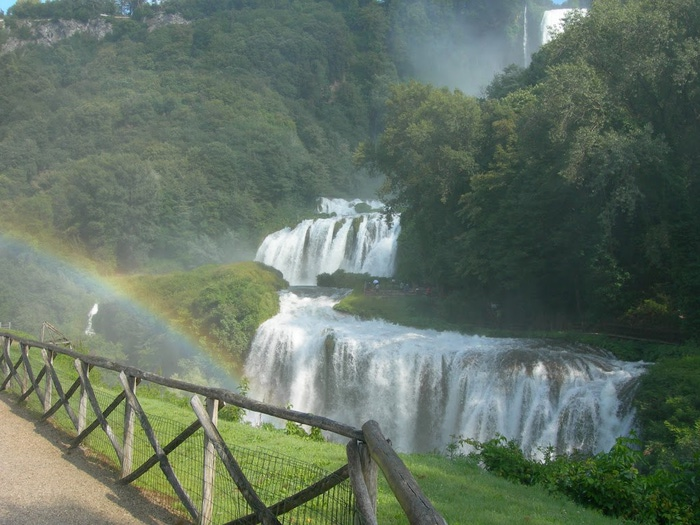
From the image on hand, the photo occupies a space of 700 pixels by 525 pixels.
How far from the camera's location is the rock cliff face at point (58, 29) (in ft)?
321

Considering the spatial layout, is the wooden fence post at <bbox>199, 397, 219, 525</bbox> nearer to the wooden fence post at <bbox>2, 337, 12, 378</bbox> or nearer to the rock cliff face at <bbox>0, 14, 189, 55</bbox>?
the wooden fence post at <bbox>2, 337, 12, 378</bbox>

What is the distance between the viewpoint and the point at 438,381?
2342cm

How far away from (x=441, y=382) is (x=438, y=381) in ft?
0.42

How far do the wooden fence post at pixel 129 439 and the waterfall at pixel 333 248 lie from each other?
33.8 meters

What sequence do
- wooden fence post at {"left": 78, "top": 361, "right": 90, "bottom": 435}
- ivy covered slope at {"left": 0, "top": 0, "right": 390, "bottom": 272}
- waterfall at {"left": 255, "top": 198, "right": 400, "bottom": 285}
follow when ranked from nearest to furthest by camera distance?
wooden fence post at {"left": 78, "top": 361, "right": 90, "bottom": 435} < waterfall at {"left": 255, "top": 198, "right": 400, "bottom": 285} < ivy covered slope at {"left": 0, "top": 0, "right": 390, "bottom": 272}

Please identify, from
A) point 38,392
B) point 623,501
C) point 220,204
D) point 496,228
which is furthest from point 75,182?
Answer: point 623,501

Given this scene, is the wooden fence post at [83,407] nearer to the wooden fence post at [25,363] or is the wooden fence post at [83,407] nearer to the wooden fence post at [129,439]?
the wooden fence post at [129,439]

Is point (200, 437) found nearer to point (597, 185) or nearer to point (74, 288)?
point (597, 185)

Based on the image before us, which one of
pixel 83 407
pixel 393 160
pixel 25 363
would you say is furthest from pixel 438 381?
pixel 393 160

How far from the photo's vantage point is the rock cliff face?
9794cm

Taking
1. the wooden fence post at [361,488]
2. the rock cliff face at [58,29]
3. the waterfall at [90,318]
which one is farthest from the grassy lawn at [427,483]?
the rock cliff face at [58,29]

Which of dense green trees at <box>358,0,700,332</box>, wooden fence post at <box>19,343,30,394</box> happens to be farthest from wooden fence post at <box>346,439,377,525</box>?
dense green trees at <box>358,0,700,332</box>

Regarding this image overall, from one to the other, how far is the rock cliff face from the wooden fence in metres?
98.8

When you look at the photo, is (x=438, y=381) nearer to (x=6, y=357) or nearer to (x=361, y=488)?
(x=6, y=357)
